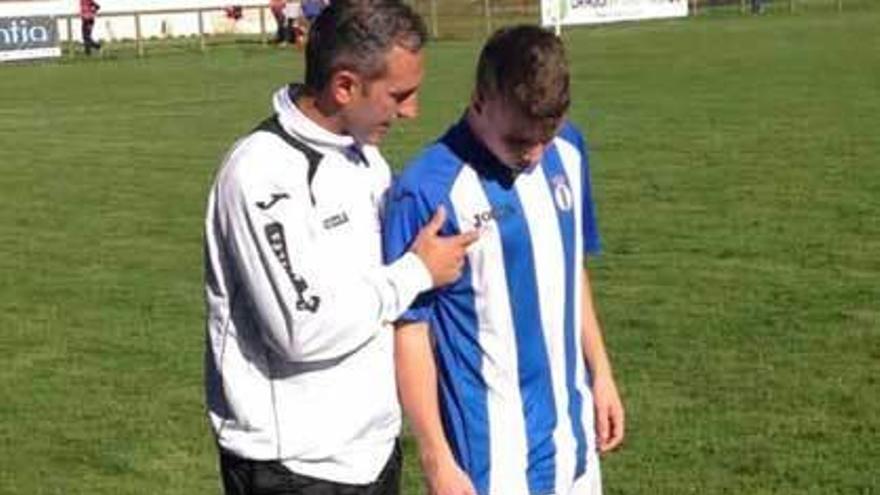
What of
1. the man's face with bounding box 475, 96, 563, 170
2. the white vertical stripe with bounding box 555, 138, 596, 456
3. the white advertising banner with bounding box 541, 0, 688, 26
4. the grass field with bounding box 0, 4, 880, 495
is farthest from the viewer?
the white advertising banner with bounding box 541, 0, 688, 26

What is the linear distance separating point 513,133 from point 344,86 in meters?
0.46

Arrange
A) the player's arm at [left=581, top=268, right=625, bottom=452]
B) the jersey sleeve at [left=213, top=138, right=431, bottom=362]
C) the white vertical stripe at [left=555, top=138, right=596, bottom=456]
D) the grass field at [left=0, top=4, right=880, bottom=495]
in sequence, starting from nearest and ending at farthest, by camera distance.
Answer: the jersey sleeve at [left=213, top=138, right=431, bottom=362] → the white vertical stripe at [left=555, top=138, right=596, bottom=456] → the player's arm at [left=581, top=268, right=625, bottom=452] → the grass field at [left=0, top=4, right=880, bottom=495]

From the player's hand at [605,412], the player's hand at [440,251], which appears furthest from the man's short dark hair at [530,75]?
the player's hand at [605,412]

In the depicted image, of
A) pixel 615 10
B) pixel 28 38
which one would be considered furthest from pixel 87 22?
pixel 615 10

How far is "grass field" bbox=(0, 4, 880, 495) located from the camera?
7.59 meters

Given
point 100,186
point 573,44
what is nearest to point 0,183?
point 100,186

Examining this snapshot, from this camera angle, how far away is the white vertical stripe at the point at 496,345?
418 centimetres

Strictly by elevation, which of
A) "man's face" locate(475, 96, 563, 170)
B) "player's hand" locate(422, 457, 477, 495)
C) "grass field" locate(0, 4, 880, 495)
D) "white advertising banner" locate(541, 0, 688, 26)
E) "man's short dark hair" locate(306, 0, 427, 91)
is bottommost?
"white advertising banner" locate(541, 0, 688, 26)

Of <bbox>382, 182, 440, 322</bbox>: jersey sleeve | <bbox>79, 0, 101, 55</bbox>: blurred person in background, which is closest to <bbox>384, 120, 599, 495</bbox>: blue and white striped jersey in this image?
<bbox>382, 182, 440, 322</bbox>: jersey sleeve

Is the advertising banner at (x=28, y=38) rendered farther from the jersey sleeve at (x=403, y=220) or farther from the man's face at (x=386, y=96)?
the man's face at (x=386, y=96)

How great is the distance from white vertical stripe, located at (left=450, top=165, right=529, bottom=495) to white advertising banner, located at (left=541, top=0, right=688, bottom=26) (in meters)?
42.1

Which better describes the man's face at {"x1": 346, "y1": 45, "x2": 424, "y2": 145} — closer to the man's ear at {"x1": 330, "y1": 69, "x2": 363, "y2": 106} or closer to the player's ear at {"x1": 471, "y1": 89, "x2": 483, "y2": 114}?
the man's ear at {"x1": 330, "y1": 69, "x2": 363, "y2": 106}

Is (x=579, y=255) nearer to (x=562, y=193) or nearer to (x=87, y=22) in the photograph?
(x=562, y=193)

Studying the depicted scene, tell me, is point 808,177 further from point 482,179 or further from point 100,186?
point 482,179
